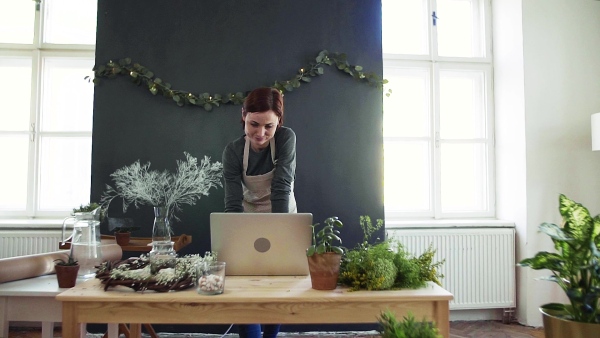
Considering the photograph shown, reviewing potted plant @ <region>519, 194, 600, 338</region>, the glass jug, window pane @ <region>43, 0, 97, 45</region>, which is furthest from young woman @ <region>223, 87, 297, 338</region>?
window pane @ <region>43, 0, 97, 45</region>

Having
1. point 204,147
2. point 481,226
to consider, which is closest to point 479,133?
point 481,226

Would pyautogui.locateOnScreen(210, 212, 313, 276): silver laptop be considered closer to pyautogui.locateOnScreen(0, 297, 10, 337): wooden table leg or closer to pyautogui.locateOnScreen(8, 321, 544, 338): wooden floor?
pyautogui.locateOnScreen(0, 297, 10, 337): wooden table leg

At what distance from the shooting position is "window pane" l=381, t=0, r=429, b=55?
14.3 feet

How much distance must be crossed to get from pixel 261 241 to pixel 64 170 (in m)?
3.03

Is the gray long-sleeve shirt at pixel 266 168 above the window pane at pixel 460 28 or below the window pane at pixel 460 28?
below

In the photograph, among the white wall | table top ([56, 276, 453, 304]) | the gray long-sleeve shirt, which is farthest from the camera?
the white wall

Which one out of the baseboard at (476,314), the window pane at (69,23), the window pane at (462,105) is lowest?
the baseboard at (476,314)

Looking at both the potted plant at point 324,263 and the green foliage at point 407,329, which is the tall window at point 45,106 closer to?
the potted plant at point 324,263

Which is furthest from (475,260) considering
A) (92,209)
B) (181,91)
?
(92,209)

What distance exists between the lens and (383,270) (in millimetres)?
1614

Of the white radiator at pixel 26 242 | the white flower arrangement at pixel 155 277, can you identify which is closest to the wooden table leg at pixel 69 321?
the white flower arrangement at pixel 155 277

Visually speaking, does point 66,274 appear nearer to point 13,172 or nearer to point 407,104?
point 13,172

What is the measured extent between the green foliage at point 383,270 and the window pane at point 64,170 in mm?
3176

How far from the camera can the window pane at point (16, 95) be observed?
4.09 metres
